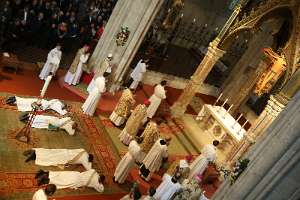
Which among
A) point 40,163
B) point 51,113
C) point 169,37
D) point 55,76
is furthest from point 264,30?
point 40,163

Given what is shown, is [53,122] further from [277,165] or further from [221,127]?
[277,165]

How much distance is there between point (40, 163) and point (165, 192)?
3170 mm

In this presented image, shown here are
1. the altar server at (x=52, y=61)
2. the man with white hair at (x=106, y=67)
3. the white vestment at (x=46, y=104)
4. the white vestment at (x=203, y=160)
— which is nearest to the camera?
the white vestment at (x=46, y=104)

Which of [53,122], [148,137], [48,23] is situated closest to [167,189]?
[148,137]

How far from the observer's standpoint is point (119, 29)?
48.9 feet

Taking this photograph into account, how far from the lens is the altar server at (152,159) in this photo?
39.5ft

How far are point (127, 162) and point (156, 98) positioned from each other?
4.46 m

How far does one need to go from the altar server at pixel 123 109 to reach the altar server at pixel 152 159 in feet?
5.60

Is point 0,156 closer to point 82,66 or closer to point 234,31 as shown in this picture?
point 82,66

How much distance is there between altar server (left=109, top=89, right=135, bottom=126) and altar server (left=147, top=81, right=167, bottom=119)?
5.85 ft

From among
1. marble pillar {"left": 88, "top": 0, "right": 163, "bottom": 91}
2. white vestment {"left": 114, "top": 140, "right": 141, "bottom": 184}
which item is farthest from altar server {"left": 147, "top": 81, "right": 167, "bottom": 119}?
white vestment {"left": 114, "top": 140, "right": 141, "bottom": 184}

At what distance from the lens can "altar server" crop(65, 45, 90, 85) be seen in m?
14.3

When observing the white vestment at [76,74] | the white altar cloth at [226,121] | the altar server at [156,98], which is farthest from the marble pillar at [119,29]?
the white altar cloth at [226,121]

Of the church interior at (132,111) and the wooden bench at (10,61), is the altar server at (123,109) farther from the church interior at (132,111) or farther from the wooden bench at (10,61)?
the wooden bench at (10,61)
